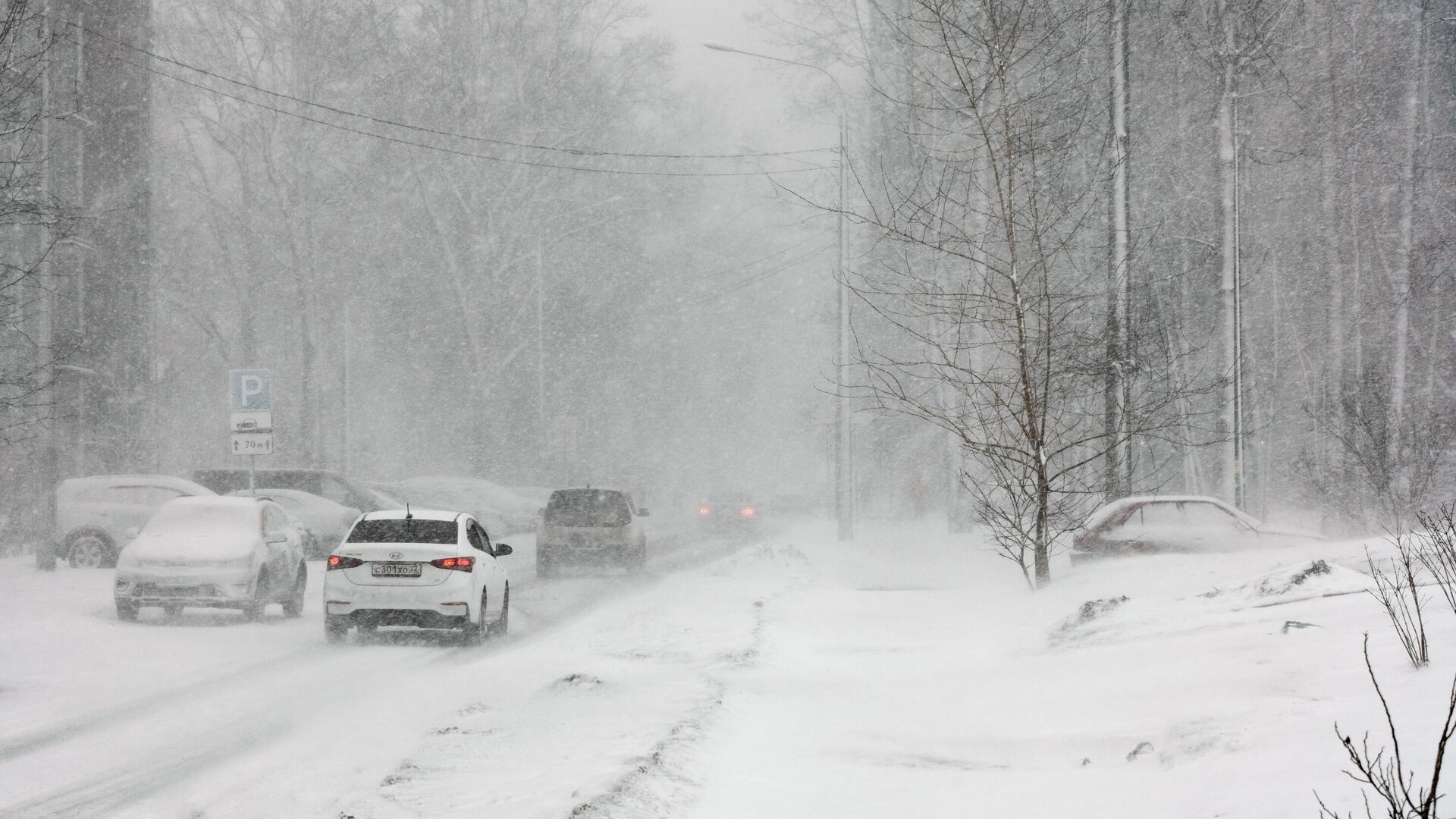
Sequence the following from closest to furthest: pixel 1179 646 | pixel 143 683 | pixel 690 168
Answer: pixel 1179 646 < pixel 143 683 < pixel 690 168

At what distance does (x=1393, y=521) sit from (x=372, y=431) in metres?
53.4

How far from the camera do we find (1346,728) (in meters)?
5.30

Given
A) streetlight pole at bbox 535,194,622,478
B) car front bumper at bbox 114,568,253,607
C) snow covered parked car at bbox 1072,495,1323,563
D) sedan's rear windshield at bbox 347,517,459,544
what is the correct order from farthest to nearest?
streetlight pole at bbox 535,194,622,478, snow covered parked car at bbox 1072,495,1323,563, car front bumper at bbox 114,568,253,607, sedan's rear windshield at bbox 347,517,459,544

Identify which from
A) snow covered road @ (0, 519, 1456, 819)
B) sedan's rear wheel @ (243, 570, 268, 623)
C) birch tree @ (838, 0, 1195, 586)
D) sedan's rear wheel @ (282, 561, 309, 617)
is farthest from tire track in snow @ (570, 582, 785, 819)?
sedan's rear wheel @ (282, 561, 309, 617)

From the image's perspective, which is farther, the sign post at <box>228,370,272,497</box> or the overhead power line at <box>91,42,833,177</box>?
the overhead power line at <box>91,42,833,177</box>

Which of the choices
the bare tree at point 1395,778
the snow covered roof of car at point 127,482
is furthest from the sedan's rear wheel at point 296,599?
the bare tree at point 1395,778

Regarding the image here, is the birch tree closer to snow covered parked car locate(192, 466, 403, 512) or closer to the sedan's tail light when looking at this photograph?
the sedan's tail light

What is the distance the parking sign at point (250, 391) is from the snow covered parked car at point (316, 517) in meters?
6.81

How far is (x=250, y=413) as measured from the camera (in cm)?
2003

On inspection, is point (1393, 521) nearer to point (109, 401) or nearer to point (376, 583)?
point (376, 583)

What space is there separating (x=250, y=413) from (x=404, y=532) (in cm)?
690

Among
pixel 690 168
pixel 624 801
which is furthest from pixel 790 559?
pixel 690 168

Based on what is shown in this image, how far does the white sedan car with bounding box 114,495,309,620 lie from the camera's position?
1495cm

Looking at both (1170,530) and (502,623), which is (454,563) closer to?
(502,623)
